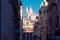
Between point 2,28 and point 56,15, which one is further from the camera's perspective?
point 56,15

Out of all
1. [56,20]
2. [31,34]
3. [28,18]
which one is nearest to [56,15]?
[56,20]

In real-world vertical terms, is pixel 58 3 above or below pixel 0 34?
above

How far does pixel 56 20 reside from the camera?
139ft

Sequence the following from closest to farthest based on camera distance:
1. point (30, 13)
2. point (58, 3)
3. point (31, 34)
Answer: point (58, 3), point (31, 34), point (30, 13)

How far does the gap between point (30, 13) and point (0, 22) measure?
13880cm

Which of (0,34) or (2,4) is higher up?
(2,4)

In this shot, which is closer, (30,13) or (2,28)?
(2,28)

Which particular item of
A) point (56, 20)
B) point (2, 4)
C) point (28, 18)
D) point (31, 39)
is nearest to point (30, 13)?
point (28, 18)

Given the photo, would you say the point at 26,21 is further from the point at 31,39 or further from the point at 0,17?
the point at 0,17

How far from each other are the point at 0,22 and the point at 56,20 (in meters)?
28.0

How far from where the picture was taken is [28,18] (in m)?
141

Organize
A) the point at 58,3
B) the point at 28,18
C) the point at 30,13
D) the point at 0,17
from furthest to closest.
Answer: the point at 30,13, the point at 28,18, the point at 58,3, the point at 0,17

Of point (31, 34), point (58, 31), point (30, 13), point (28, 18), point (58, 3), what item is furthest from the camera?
point (30, 13)

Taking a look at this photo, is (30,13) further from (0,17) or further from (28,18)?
(0,17)
